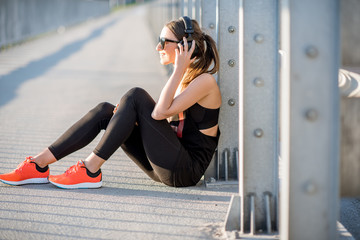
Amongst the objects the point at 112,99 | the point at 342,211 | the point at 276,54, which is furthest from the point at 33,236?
the point at 112,99

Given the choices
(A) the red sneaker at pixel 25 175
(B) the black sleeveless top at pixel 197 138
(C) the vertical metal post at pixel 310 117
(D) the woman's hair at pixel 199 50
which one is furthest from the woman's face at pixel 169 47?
(C) the vertical metal post at pixel 310 117

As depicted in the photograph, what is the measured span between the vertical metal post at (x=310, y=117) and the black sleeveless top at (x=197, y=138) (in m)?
1.44

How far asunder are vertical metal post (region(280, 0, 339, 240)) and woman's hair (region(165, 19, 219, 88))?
1503mm

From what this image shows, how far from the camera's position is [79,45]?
19031 mm

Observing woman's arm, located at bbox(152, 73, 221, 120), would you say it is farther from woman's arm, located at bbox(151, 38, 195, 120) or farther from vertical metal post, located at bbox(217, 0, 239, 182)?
vertical metal post, located at bbox(217, 0, 239, 182)

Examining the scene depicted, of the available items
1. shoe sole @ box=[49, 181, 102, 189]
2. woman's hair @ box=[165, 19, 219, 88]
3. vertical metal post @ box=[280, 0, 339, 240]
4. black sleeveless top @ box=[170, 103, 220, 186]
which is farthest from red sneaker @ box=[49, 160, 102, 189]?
vertical metal post @ box=[280, 0, 339, 240]

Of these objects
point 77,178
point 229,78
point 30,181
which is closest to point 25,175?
point 30,181

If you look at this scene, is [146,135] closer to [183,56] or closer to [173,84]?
[173,84]

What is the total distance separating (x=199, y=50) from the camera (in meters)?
3.79

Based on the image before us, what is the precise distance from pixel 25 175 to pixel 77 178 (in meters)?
0.42

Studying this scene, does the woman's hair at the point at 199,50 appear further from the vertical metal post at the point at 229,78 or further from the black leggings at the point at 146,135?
the black leggings at the point at 146,135

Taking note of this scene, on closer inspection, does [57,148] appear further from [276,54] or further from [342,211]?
[342,211]

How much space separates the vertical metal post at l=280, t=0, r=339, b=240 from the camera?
2.17m

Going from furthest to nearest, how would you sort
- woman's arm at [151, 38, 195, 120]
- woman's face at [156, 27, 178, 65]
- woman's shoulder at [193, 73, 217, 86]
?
woman's face at [156, 27, 178, 65], woman's shoulder at [193, 73, 217, 86], woman's arm at [151, 38, 195, 120]
